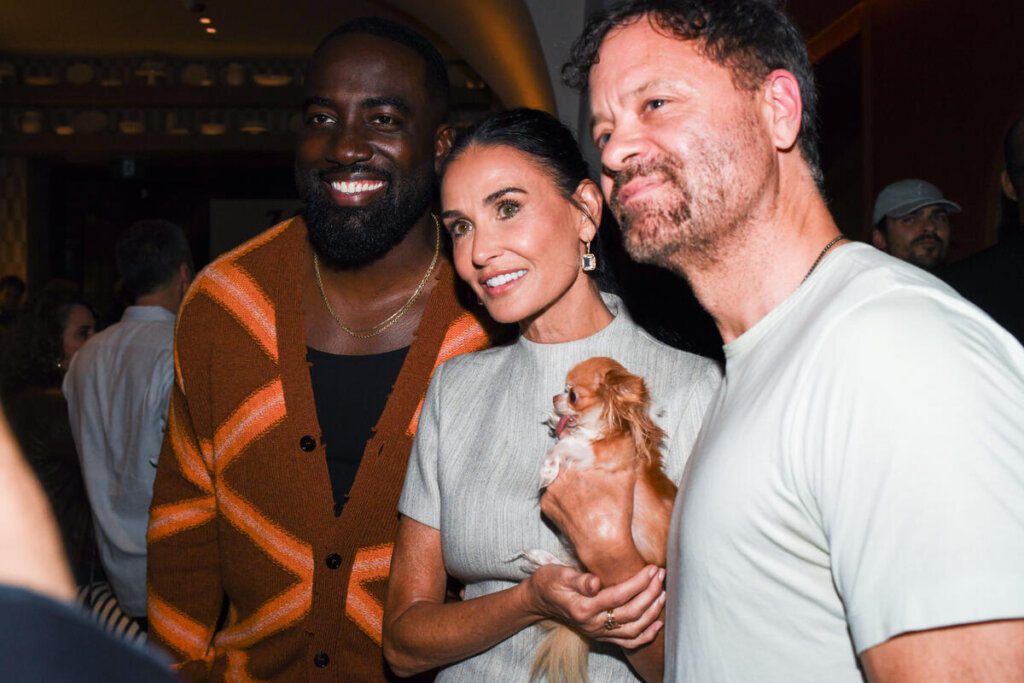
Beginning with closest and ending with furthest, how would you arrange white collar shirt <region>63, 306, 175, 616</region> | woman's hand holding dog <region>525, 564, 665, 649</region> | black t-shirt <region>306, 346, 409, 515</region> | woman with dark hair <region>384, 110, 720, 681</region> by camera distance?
woman's hand holding dog <region>525, 564, 665, 649</region>, woman with dark hair <region>384, 110, 720, 681</region>, black t-shirt <region>306, 346, 409, 515</region>, white collar shirt <region>63, 306, 175, 616</region>

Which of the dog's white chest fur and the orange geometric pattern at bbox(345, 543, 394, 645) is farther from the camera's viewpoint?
the orange geometric pattern at bbox(345, 543, 394, 645)

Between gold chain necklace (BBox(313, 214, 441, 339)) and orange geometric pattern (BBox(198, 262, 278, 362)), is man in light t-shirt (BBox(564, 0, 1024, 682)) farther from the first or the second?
orange geometric pattern (BBox(198, 262, 278, 362))

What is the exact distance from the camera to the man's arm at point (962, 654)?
0.91 meters

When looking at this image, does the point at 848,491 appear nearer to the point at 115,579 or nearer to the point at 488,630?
the point at 488,630

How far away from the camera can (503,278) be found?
1.96m

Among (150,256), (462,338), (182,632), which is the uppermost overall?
(150,256)

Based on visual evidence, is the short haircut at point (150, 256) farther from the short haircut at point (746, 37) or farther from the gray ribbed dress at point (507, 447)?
the short haircut at point (746, 37)

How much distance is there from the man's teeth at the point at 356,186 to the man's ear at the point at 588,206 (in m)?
0.58

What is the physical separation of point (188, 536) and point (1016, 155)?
240 cm

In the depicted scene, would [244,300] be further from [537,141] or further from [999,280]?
[999,280]

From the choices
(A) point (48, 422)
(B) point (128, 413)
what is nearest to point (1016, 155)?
(B) point (128, 413)

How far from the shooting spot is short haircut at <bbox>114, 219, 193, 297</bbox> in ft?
13.7

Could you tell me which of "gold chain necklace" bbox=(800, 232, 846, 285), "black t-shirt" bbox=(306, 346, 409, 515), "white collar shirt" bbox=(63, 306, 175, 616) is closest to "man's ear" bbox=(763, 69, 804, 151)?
"gold chain necklace" bbox=(800, 232, 846, 285)

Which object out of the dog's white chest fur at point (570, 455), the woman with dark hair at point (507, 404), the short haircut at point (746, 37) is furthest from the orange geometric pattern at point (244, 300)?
the short haircut at point (746, 37)
